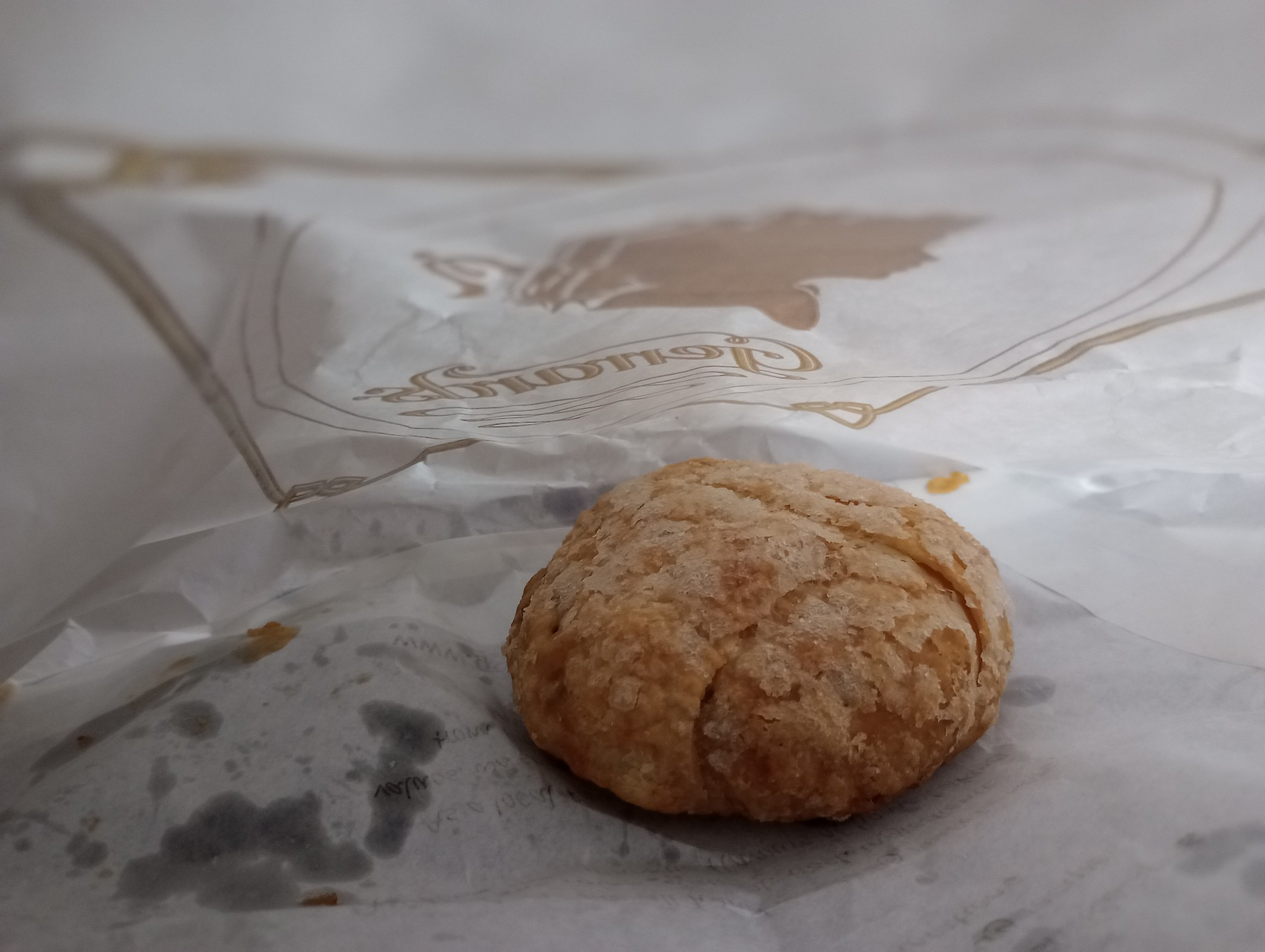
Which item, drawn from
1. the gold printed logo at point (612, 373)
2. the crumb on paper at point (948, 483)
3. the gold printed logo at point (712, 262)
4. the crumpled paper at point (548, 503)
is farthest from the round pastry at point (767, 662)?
the crumb on paper at point (948, 483)

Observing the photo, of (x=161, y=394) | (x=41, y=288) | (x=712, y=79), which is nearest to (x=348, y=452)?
(x=161, y=394)

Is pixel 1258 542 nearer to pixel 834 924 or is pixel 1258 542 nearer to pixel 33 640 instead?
pixel 834 924

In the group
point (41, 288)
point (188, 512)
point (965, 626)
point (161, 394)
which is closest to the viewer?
point (41, 288)

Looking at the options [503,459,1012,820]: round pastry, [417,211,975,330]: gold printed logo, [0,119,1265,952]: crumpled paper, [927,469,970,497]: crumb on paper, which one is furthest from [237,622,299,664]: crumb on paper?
[927,469,970,497]: crumb on paper

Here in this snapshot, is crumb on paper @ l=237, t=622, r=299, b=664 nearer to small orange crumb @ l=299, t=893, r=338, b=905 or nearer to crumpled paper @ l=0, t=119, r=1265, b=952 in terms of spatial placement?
crumpled paper @ l=0, t=119, r=1265, b=952

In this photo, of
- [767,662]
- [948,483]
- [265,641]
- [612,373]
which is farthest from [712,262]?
[948,483]
